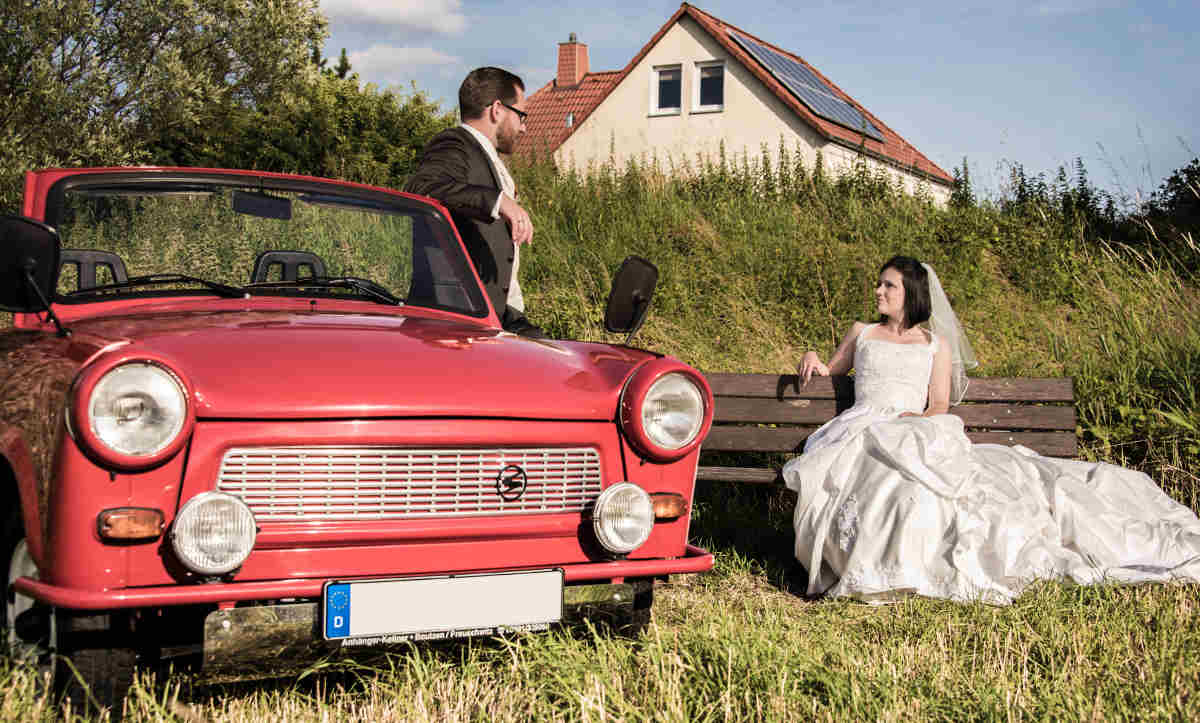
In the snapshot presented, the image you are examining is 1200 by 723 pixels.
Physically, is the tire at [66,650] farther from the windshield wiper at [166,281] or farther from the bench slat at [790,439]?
the bench slat at [790,439]

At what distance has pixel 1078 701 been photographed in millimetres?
2775

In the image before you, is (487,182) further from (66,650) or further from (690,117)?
(690,117)

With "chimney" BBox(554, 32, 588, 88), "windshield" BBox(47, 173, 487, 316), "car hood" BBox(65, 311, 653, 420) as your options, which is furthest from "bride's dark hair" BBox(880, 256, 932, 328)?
"chimney" BBox(554, 32, 588, 88)

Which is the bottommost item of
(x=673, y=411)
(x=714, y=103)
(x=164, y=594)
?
(x=164, y=594)

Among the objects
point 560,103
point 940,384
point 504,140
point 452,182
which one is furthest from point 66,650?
point 560,103

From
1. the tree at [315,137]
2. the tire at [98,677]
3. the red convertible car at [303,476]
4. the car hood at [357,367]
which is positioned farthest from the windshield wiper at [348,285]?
the tree at [315,137]

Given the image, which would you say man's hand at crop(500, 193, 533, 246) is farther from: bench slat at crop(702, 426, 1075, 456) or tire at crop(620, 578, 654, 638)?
tire at crop(620, 578, 654, 638)

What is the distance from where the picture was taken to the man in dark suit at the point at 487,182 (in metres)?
4.68

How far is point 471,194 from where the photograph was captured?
4703 millimetres

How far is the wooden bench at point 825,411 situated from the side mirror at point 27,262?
309cm

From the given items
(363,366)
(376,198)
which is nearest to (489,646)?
(363,366)

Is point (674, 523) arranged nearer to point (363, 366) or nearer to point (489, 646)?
point (489, 646)

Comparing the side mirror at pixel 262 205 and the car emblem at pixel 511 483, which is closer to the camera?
the car emblem at pixel 511 483

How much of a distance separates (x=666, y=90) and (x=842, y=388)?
25740 millimetres
